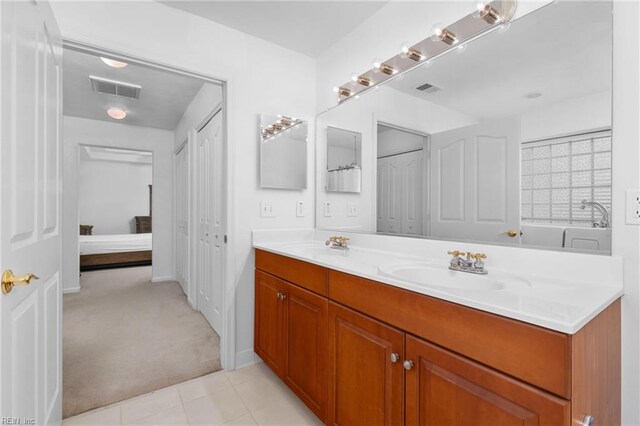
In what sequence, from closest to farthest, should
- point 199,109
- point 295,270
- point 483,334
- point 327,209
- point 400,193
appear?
point 483,334 < point 295,270 < point 400,193 < point 327,209 < point 199,109

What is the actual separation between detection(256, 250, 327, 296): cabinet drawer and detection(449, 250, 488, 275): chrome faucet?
594mm

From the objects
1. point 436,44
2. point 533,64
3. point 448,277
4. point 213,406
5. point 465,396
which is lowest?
point 213,406

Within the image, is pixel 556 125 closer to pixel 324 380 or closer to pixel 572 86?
pixel 572 86

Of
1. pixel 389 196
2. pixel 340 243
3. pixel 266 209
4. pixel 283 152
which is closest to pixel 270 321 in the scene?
pixel 340 243

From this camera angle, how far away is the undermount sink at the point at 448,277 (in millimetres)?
1113

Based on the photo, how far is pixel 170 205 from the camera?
479cm

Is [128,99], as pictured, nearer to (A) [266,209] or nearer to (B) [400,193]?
(A) [266,209]

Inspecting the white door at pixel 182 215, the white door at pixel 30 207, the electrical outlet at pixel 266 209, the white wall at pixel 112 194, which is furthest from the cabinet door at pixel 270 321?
the white wall at pixel 112 194

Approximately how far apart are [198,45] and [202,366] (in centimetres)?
224

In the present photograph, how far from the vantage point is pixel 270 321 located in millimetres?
1956

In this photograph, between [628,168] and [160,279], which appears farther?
[160,279]

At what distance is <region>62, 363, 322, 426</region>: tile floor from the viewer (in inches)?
63.8

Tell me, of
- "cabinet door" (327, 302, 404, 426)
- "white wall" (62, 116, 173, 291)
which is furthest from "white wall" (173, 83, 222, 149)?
"cabinet door" (327, 302, 404, 426)

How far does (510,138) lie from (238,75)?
5.84 ft
